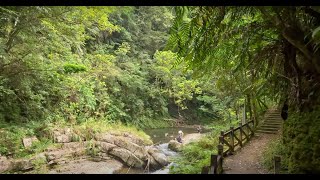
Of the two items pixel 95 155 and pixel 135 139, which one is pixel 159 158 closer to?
pixel 135 139

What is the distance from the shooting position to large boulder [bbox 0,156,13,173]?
26.9 feet

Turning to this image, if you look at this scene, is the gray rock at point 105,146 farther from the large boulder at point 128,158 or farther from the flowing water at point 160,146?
the flowing water at point 160,146

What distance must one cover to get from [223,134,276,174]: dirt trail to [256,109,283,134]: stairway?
1705mm

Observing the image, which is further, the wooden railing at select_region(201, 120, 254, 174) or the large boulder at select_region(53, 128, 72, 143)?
the large boulder at select_region(53, 128, 72, 143)

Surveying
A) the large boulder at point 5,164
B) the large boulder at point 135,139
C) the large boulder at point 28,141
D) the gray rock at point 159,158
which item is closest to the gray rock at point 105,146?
the gray rock at point 159,158

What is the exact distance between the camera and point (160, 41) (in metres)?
24.5

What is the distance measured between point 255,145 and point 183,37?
24.1 ft

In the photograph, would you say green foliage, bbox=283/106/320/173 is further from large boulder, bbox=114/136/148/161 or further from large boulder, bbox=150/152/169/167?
large boulder, bbox=114/136/148/161

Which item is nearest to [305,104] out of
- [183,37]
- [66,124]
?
[183,37]

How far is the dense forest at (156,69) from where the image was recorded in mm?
4273

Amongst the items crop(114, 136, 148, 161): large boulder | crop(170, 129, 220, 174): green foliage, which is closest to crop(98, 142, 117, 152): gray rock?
crop(114, 136, 148, 161): large boulder

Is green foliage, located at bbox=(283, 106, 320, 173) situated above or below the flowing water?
above

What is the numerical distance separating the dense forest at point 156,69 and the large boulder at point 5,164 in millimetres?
338
